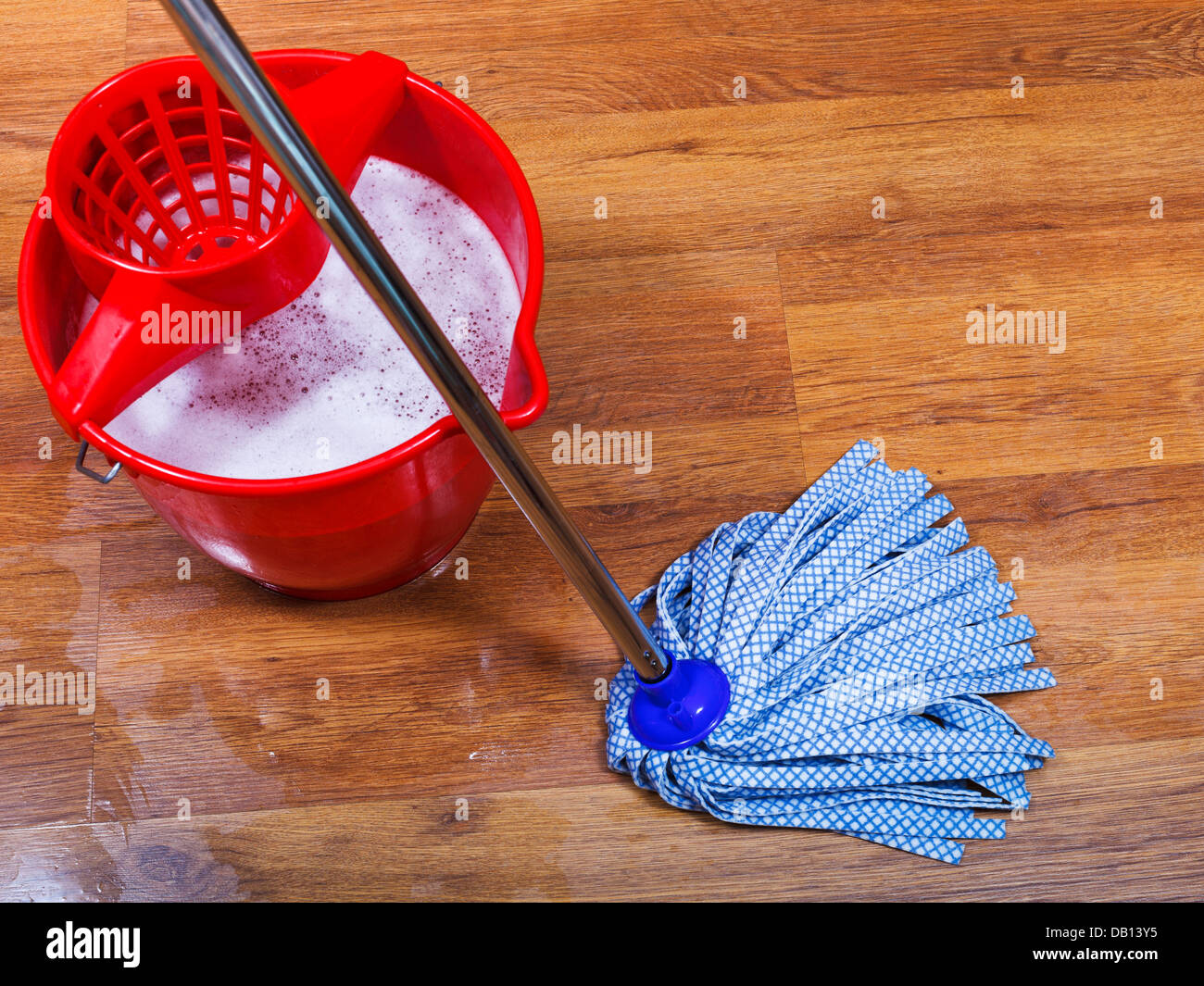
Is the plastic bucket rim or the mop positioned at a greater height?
the plastic bucket rim

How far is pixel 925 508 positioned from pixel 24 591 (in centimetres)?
72

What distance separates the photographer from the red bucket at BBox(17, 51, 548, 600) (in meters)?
0.64

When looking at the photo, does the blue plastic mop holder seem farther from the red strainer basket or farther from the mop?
the red strainer basket

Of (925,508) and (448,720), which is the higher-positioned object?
(925,508)

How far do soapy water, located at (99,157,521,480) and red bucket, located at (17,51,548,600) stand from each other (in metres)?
0.03

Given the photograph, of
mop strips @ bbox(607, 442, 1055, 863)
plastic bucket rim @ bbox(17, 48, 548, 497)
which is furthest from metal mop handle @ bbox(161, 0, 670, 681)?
mop strips @ bbox(607, 442, 1055, 863)

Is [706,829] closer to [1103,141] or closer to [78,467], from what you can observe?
[78,467]

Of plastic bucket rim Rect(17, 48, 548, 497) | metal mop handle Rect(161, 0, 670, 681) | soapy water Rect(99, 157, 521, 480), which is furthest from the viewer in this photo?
soapy water Rect(99, 157, 521, 480)

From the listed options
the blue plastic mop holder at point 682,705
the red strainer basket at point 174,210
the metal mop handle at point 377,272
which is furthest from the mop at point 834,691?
the red strainer basket at point 174,210

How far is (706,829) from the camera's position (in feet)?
2.71

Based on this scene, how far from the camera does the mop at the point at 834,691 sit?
2.64 feet

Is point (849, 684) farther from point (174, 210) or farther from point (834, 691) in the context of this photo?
point (174, 210)

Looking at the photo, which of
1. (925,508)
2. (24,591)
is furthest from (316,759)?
(925,508)

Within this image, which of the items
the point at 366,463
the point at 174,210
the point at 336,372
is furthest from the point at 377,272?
the point at 174,210
